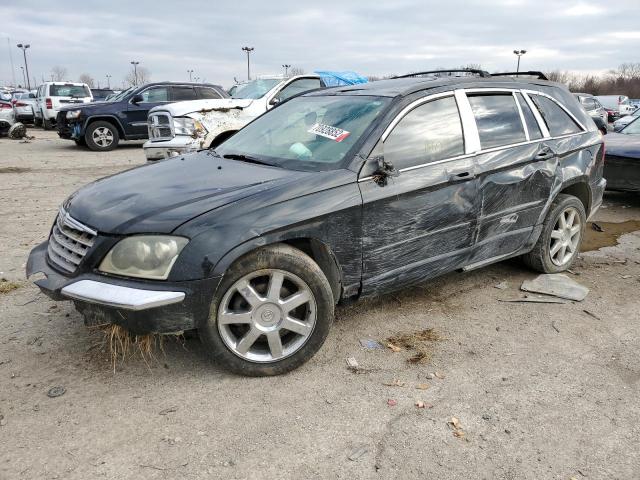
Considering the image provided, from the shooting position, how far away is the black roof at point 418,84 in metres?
3.75

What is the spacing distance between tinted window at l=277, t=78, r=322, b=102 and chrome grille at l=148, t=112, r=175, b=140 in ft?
7.53

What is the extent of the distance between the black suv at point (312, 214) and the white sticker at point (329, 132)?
0.04 ft

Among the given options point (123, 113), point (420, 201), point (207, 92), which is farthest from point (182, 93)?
point (420, 201)

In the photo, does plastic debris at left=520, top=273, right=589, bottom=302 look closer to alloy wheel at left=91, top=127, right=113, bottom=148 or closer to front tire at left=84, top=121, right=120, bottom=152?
front tire at left=84, top=121, right=120, bottom=152

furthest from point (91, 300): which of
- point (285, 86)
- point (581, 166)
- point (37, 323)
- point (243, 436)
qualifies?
point (285, 86)

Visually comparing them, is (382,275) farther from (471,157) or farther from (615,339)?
(615,339)

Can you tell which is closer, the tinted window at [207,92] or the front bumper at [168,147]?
the front bumper at [168,147]

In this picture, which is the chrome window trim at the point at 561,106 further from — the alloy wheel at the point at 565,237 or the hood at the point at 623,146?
the hood at the point at 623,146

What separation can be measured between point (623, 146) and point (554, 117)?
12.2ft

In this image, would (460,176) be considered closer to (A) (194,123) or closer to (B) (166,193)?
(B) (166,193)

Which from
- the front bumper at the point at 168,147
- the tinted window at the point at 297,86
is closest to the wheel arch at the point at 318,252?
the front bumper at the point at 168,147

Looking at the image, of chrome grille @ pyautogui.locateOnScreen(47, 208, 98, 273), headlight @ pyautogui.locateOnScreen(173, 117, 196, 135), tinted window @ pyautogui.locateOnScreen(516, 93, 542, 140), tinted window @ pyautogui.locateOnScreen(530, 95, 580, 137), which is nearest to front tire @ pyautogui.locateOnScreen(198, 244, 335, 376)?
chrome grille @ pyautogui.locateOnScreen(47, 208, 98, 273)

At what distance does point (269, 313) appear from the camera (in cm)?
302

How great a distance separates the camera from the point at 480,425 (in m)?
2.68
